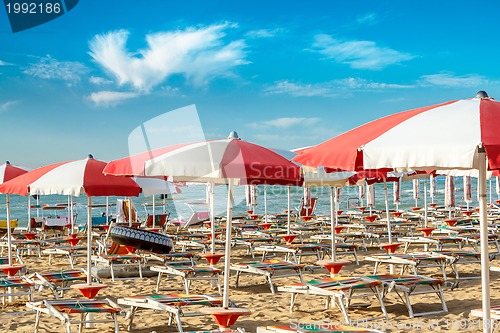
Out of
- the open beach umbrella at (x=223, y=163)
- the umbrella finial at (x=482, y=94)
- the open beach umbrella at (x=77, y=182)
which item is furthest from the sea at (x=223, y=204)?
the umbrella finial at (x=482, y=94)

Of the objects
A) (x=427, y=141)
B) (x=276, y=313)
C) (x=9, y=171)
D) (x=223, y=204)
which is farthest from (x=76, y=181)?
(x=223, y=204)

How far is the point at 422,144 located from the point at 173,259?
25.6 feet

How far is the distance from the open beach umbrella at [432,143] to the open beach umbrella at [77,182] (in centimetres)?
306

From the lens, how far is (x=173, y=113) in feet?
19.6

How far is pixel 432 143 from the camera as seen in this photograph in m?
3.38

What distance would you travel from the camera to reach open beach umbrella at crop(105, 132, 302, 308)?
4984 millimetres

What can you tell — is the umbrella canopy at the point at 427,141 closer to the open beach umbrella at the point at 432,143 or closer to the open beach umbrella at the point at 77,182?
the open beach umbrella at the point at 432,143

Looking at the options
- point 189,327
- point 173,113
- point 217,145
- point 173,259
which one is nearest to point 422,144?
point 217,145

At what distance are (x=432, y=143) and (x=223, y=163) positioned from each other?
2.04 m

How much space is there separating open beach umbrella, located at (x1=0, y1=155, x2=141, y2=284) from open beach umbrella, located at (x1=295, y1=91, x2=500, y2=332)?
3.06 metres

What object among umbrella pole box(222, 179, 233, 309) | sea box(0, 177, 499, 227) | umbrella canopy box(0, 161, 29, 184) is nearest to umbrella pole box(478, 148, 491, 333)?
umbrella pole box(222, 179, 233, 309)

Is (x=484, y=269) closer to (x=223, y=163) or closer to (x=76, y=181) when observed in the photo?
(x=223, y=163)

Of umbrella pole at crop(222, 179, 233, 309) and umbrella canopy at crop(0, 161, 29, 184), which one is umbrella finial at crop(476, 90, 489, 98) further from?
umbrella canopy at crop(0, 161, 29, 184)

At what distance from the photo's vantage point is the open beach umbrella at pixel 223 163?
498 cm
